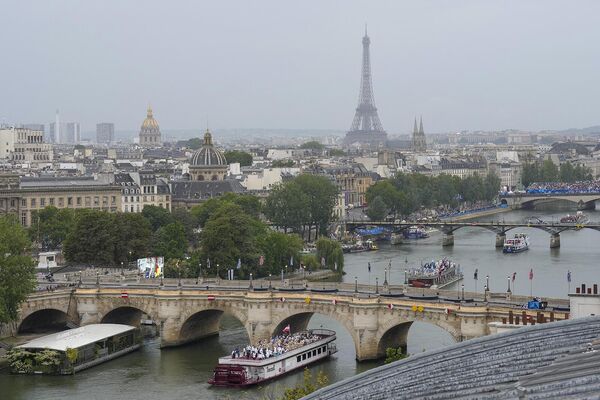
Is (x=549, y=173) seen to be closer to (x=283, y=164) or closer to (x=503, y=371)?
(x=283, y=164)

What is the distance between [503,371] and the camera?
17.4m

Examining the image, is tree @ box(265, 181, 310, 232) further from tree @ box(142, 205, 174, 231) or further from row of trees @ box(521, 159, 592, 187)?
row of trees @ box(521, 159, 592, 187)

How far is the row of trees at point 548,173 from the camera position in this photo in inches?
6722

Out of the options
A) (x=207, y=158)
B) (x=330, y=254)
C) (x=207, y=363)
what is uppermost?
(x=207, y=158)

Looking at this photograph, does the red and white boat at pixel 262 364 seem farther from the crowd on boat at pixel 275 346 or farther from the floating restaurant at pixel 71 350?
the floating restaurant at pixel 71 350

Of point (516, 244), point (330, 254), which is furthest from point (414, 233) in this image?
point (330, 254)

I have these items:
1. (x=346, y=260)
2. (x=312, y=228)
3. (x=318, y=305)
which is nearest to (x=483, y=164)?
(x=312, y=228)

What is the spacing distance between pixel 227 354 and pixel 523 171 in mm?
131115

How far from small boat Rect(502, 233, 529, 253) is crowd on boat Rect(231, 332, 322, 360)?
1547 inches

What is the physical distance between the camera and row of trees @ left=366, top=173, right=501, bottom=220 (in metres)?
111

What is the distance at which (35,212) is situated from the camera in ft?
269

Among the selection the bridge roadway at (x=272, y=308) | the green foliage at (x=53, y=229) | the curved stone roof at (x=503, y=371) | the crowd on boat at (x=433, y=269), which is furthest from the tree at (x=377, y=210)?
the curved stone roof at (x=503, y=371)

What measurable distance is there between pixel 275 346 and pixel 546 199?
95.2 meters

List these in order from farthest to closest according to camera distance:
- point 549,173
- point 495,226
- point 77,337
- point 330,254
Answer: point 549,173
point 495,226
point 330,254
point 77,337
